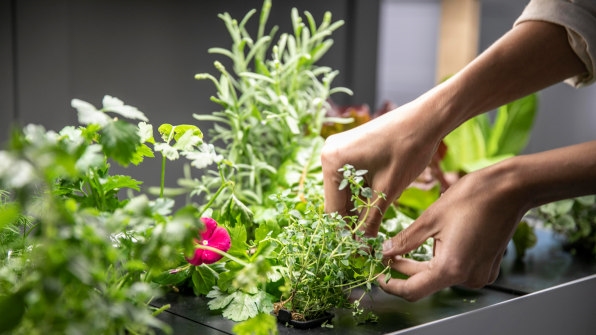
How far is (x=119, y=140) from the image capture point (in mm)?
612

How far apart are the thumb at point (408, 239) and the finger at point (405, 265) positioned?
0.01m

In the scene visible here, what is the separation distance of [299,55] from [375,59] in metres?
0.66

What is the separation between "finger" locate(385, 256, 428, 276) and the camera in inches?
33.2

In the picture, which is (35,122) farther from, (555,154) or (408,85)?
(408,85)

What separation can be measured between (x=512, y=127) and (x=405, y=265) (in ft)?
2.54

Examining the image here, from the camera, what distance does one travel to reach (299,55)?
3.75 ft

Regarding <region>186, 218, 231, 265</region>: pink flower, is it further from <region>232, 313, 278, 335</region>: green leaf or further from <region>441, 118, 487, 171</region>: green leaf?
<region>441, 118, 487, 171</region>: green leaf

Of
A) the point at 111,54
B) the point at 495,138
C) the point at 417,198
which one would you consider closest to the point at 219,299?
the point at 417,198

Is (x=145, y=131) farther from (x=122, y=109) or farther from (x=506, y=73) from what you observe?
(x=506, y=73)

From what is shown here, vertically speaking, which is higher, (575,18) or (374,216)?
(575,18)

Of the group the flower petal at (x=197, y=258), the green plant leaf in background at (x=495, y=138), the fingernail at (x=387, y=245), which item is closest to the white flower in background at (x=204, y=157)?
the flower petal at (x=197, y=258)

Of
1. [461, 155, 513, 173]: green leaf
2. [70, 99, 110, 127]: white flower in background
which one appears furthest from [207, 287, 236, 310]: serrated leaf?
[461, 155, 513, 173]: green leaf

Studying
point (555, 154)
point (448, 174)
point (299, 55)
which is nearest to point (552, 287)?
point (555, 154)

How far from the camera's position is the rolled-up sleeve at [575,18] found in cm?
88
